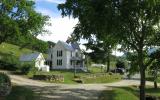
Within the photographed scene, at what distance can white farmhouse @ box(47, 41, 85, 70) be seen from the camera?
337 ft

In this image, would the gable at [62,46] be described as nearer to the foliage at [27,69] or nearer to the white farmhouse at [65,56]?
the white farmhouse at [65,56]

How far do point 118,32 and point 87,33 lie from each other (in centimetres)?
250

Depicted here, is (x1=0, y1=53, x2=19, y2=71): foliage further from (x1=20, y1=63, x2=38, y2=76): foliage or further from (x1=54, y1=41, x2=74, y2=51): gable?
(x1=54, y1=41, x2=74, y2=51): gable

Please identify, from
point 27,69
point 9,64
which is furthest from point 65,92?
point 9,64

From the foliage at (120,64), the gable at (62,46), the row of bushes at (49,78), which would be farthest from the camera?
the foliage at (120,64)

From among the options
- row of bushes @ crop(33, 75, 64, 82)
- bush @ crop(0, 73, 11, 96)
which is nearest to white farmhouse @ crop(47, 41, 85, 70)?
row of bushes @ crop(33, 75, 64, 82)

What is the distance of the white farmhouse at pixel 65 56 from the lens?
10262 cm

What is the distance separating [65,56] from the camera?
103m

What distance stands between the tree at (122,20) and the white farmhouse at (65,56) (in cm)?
7101

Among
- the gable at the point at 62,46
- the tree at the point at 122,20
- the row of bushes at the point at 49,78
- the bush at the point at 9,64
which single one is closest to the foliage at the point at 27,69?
the row of bushes at the point at 49,78

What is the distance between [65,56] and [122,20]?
246ft

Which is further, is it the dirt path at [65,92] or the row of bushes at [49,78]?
the row of bushes at [49,78]

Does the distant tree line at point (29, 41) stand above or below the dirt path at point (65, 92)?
above

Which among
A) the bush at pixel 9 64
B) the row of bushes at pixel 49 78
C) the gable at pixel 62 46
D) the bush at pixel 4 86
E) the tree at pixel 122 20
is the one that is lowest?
the bush at pixel 4 86
